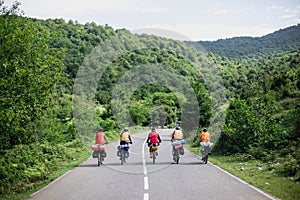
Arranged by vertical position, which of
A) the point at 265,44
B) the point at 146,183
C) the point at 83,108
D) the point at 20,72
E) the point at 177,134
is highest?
the point at 265,44

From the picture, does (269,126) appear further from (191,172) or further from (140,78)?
(140,78)

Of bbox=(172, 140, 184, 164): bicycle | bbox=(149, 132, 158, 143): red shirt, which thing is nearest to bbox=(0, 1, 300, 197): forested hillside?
bbox=(172, 140, 184, 164): bicycle

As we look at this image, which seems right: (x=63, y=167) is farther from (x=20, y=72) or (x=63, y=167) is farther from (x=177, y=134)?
(x=20, y=72)

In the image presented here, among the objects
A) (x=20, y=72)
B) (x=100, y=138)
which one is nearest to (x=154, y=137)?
(x=100, y=138)

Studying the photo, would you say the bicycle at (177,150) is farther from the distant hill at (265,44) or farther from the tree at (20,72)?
the distant hill at (265,44)

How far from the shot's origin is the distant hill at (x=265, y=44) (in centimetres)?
6256

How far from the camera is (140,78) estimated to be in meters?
29.2

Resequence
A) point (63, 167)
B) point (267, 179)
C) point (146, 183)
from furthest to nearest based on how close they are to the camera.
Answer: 1. point (63, 167)
2. point (267, 179)
3. point (146, 183)

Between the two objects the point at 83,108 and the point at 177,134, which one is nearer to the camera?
the point at 177,134

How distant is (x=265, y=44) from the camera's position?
69.6 meters

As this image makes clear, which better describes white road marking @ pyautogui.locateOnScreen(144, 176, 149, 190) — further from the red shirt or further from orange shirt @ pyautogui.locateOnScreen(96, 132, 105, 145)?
the red shirt

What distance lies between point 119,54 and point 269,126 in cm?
1429

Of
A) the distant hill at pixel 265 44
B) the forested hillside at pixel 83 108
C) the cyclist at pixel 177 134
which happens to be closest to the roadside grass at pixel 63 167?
the forested hillside at pixel 83 108

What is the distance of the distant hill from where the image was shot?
205 feet
